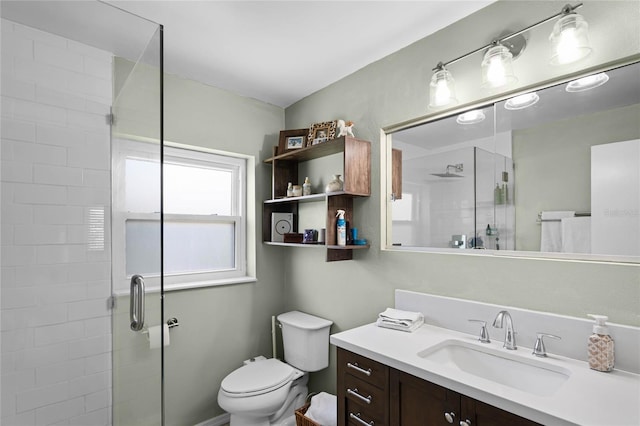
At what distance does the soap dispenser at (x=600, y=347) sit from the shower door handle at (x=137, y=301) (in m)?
1.75

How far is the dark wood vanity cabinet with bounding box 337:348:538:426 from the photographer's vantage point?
42.9 inches

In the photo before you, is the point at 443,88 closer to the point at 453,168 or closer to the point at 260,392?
the point at 453,168

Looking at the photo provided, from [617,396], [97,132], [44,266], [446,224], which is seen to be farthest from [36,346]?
[617,396]

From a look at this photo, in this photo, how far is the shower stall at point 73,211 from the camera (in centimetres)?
121

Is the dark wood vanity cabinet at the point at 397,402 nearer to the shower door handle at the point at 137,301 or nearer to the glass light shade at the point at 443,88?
the shower door handle at the point at 137,301

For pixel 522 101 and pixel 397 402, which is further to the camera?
pixel 522 101

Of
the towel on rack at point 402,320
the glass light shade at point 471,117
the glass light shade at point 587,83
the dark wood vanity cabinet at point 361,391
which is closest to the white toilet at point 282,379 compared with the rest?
the dark wood vanity cabinet at point 361,391

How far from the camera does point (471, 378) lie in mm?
1137

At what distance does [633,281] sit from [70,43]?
2327 millimetres

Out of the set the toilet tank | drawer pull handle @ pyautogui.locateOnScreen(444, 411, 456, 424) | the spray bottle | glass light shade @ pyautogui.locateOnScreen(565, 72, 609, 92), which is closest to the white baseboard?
the toilet tank

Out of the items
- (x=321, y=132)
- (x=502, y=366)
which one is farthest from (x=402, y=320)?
(x=321, y=132)

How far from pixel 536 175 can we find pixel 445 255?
0.56 meters

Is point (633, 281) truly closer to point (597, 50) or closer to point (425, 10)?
point (597, 50)

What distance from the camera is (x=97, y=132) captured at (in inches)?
57.3
